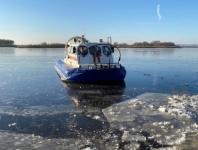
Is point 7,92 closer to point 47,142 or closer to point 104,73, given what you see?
point 104,73

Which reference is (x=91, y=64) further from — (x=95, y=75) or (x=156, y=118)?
(x=156, y=118)

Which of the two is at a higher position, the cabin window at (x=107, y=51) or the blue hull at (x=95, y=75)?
the cabin window at (x=107, y=51)

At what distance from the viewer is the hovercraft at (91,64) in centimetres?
2422

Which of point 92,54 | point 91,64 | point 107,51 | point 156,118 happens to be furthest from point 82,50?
point 156,118

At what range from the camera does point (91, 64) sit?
25.2 metres

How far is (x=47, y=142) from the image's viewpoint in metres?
11.2

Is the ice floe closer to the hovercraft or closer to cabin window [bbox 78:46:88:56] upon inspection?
the hovercraft

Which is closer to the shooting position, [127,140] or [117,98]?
[127,140]

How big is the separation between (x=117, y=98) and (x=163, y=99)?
97.9 inches

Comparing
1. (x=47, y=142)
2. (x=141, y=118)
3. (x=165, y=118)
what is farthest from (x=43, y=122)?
(x=165, y=118)

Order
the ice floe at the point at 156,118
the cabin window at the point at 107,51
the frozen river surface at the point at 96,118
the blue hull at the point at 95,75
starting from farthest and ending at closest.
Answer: the cabin window at the point at 107,51
the blue hull at the point at 95,75
the ice floe at the point at 156,118
the frozen river surface at the point at 96,118

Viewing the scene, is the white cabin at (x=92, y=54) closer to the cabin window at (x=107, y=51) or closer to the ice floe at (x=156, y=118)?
the cabin window at (x=107, y=51)

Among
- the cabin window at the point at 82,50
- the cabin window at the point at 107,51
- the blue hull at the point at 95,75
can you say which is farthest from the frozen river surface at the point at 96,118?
the cabin window at the point at 107,51

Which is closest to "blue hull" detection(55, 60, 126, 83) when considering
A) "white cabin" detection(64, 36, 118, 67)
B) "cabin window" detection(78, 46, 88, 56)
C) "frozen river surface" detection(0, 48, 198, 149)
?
"frozen river surface" detection(0, 48, 198, 149)
